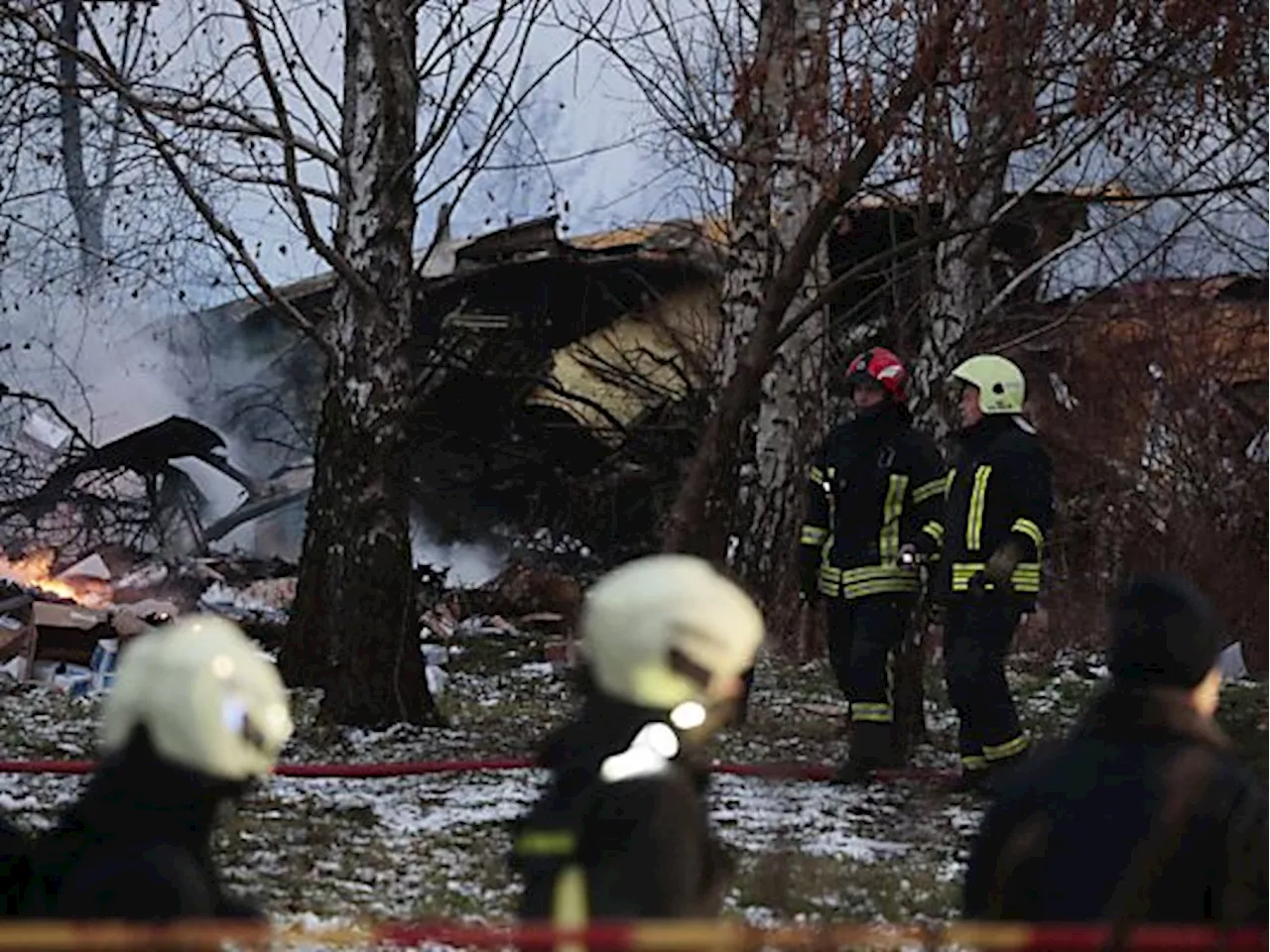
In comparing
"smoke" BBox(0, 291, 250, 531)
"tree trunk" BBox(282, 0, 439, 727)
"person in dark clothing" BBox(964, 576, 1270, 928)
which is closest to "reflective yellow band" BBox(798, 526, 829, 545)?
"tree trunk" BBox(282, 0, 439, 727)

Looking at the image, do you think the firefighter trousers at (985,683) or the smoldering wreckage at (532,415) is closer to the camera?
the firefighter trousers at (985,683)

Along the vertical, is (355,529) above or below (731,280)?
below

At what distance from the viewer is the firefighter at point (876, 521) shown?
346 inches

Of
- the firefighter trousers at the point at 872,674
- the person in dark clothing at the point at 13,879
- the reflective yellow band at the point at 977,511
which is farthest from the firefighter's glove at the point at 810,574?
the person in dark clothing at the point at 13,879

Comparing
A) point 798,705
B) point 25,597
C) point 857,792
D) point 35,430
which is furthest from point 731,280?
point 35,430

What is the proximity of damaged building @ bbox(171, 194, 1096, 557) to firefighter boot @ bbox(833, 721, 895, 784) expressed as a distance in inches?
441

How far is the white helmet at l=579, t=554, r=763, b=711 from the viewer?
3332mm

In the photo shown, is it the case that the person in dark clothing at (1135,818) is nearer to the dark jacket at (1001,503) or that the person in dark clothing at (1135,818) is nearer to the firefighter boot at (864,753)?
the dark jacket at (1001,503)

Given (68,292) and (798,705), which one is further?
(68,292)

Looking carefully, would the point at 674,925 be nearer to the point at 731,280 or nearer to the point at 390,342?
the point at 390,342

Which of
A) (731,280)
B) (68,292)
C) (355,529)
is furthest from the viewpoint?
(68,292)

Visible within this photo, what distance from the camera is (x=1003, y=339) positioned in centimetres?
1902

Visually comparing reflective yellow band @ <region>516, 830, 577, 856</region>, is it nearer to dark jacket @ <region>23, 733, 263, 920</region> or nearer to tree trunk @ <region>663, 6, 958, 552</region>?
dark jacket @ <region>23, 733, 263, 920</region>

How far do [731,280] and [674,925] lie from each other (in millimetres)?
9638
